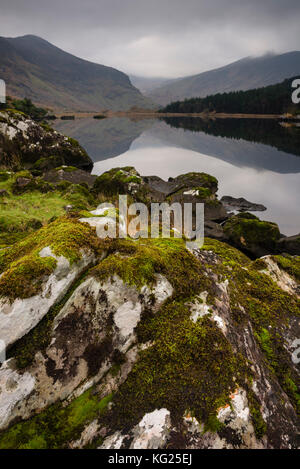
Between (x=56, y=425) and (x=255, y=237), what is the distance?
51.1 feet

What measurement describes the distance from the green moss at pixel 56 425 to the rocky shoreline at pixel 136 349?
0.05ft

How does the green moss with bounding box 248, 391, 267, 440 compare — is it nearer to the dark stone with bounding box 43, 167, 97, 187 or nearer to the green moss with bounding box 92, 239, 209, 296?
the green moss with bounding box 92, 239, 209, 296

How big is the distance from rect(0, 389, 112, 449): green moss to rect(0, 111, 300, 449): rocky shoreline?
2cm

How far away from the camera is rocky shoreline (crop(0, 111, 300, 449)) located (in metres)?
3.97

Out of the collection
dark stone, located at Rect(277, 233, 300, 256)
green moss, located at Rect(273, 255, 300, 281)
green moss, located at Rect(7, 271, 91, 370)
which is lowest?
dark stone, located at Rect(277, 233, 300, 256)

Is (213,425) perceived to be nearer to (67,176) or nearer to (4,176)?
(4,176)

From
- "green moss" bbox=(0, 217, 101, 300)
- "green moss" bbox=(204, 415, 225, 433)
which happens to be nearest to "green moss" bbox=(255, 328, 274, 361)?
"green moss" bbox=(204, 415, 225, 433)

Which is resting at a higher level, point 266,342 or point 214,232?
point 266,342

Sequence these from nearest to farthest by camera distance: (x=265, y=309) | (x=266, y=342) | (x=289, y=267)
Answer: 1. (x=266, y=342)
2. (x=265, y=309)
3. (x=289, y=267)

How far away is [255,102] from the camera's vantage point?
13600 cm

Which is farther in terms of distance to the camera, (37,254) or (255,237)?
(255,237)

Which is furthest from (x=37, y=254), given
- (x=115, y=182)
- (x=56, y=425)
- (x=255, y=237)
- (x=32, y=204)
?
(x=115, y=182)

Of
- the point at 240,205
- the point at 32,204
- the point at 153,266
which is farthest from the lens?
the point at 240,205
